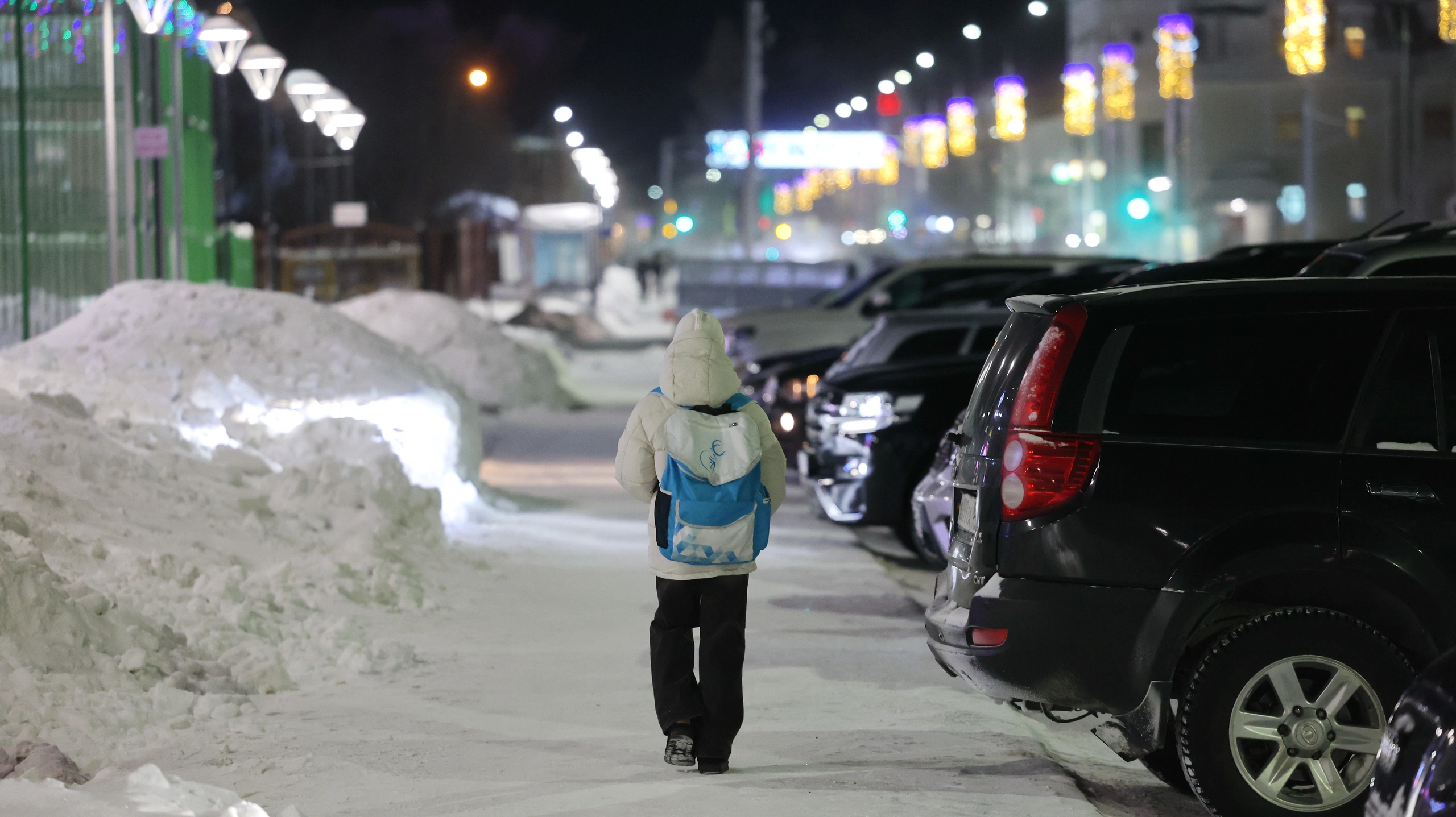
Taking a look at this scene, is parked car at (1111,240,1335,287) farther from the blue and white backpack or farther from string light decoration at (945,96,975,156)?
string light decoration at (945,96,975,156)

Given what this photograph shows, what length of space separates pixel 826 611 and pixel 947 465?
124cm

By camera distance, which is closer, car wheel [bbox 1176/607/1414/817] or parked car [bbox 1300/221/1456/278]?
car wheel [bbox 1176/607/1414/817]

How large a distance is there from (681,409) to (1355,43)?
57874 mm

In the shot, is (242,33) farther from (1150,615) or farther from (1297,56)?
(1297,56)

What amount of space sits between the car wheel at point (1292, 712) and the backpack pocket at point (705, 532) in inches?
65.8

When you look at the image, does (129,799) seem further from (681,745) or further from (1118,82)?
(1118,82)

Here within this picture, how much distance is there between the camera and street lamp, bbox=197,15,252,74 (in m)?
20.4

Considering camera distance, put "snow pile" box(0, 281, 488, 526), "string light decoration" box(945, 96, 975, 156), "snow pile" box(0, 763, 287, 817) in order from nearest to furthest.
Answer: "snow pile" box(0, 763, 287, 817) < "snow pile" box(0, 281, 488, 526) < "string light decoration" box(945, 96, 975, 156)

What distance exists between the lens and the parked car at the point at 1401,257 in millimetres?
9109

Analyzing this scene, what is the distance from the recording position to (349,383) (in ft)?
43.9

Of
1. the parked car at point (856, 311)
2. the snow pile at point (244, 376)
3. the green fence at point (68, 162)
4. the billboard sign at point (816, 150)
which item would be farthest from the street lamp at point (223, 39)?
the billboard sign at point (816, 150)

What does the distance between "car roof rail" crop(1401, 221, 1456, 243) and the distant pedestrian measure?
498 centimetres

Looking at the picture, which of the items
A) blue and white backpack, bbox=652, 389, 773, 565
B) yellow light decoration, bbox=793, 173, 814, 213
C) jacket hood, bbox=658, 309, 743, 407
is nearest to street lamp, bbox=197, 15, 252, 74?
jacket hood, bbox=658, 309, 743, 407

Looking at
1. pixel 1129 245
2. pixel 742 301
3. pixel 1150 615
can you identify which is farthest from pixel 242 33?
pixel 1129 245
